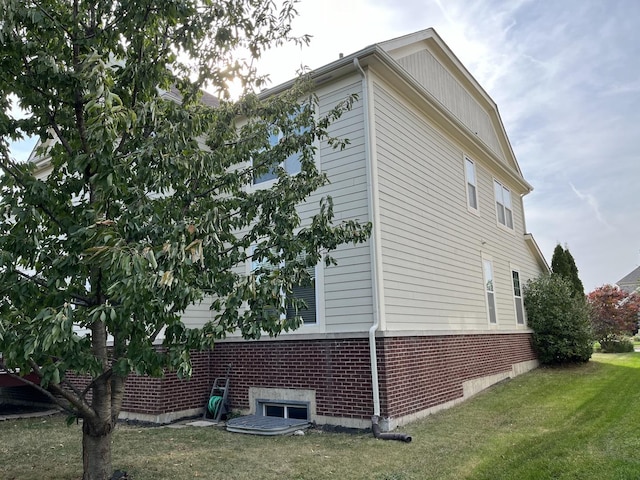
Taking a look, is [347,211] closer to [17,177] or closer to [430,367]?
[430,367]

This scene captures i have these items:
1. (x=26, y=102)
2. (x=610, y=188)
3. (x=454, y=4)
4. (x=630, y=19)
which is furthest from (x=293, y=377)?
(x=610, y=188)

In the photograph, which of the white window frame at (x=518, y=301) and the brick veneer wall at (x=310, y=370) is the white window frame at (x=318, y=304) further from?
the white window frame at (x=518, y=301)

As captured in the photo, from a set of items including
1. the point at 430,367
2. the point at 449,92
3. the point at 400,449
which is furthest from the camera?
the point at 449,92

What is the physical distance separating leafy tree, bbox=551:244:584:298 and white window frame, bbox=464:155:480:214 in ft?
28.9

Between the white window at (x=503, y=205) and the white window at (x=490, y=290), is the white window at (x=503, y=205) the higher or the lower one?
the higher one

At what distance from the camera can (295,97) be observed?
18.6 ft

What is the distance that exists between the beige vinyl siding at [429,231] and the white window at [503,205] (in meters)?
0.92

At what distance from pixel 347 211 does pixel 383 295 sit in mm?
1623

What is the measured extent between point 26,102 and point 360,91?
5.64 meters

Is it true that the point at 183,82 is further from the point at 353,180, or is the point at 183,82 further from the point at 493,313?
the point at 493,313

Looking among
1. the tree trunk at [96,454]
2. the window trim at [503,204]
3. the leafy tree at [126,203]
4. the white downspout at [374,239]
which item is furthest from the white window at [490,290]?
the tree trunk at [96,454]

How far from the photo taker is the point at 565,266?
65.3ft

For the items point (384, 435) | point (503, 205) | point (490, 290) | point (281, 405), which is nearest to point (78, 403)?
point (384, 435)

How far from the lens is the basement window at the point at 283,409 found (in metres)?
8.37
